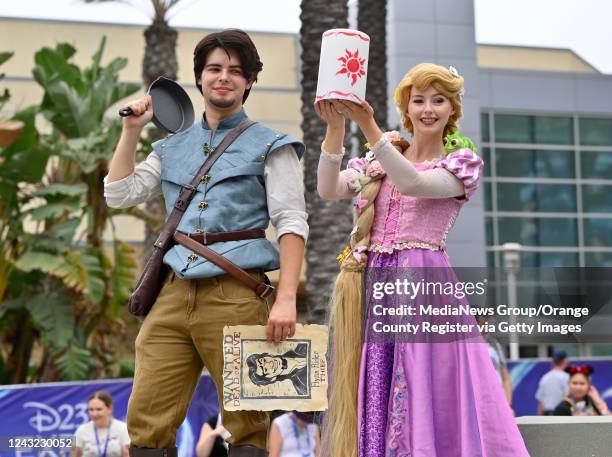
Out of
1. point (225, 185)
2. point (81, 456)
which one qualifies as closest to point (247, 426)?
point (225, 185)

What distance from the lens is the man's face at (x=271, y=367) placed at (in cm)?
416

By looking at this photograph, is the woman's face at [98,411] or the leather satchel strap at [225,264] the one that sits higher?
the leather satchel strap at [225,264]

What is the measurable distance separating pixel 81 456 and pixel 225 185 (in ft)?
13.2

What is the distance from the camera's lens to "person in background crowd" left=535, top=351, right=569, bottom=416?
12109 mm

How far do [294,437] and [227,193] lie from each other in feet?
16.4

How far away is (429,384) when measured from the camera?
431cm

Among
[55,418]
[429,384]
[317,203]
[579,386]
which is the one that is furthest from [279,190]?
[317,203]

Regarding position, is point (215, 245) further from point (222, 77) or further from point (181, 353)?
point (222, 77)

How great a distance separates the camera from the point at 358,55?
13.3 ft

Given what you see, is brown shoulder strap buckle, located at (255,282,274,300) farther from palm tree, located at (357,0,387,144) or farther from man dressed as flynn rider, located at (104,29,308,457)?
palm tree, located at (357,0,387,144)

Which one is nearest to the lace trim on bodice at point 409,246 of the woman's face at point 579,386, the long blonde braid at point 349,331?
the long blonde braid at point 349,331

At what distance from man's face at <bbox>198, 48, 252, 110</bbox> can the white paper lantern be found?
0.43 metres

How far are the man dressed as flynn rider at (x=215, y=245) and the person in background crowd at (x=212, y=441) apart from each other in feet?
17.3

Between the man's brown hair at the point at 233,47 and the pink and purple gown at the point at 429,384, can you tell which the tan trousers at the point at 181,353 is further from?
the man's brown hair at the point at 233,47
